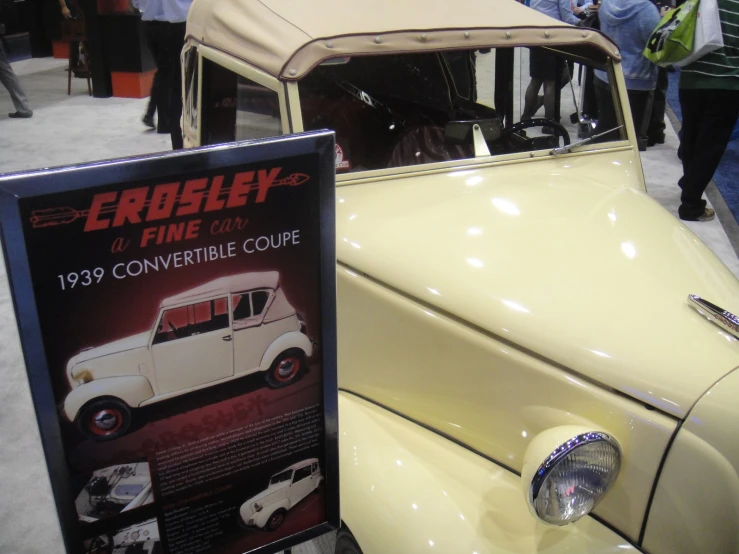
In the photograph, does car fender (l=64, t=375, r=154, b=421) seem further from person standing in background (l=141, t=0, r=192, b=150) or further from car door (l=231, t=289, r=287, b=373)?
person standing in background (l=141, t=0, r=192, b=150)

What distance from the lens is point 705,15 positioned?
3.76 m

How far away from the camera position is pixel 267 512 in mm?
1270

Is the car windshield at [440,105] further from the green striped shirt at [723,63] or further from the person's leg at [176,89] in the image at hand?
the person's leg at [176,89]

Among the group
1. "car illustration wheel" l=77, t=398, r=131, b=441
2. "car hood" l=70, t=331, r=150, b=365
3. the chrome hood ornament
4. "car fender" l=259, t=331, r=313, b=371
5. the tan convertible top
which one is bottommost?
the chrome hood ornament

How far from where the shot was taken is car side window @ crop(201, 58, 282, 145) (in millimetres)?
2320

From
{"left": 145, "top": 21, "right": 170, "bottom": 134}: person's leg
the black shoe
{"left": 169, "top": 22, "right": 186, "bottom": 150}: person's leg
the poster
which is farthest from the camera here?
{"left": 145, "top": 21, "right": 170, "bottom": 134}: person's leg

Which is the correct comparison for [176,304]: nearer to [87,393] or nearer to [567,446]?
[87,393]

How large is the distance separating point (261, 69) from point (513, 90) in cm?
130

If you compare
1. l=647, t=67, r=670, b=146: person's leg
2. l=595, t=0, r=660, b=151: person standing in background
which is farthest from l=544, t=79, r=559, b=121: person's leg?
l=647, t=67, r=670, b=146: person's leg

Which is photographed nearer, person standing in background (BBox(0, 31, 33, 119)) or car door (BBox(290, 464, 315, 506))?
car door (BBox(290, 464, 315, 506))

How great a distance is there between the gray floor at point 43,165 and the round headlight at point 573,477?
946 mm

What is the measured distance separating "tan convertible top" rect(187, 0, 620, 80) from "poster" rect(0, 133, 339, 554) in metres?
0.90

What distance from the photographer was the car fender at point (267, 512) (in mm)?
1266

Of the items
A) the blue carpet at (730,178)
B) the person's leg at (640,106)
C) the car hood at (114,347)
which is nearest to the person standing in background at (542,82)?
the car hood at (114,347)
